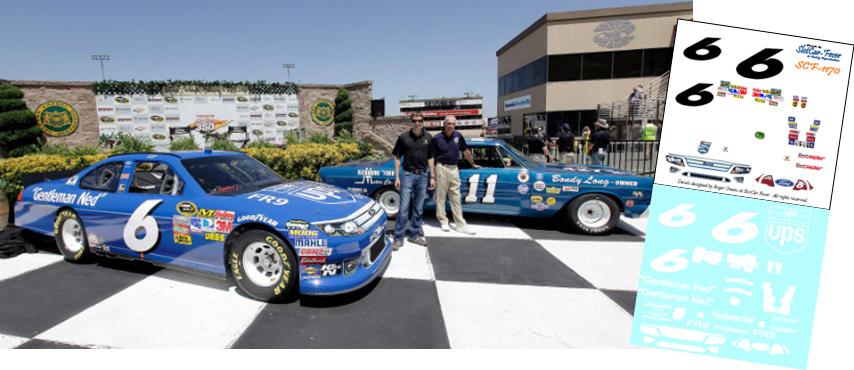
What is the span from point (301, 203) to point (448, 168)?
2403mm

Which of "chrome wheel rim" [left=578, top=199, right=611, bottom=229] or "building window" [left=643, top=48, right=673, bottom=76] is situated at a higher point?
"building window" [left=643, top=48, right=673, bottom=76]

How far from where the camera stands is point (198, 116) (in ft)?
47.6

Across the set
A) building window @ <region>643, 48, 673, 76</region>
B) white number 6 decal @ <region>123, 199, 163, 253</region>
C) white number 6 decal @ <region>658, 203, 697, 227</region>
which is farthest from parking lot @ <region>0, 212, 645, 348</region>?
building window @ <region>643, 48, 673, 76</region>

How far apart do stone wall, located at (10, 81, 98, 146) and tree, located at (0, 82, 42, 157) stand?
0.30 m

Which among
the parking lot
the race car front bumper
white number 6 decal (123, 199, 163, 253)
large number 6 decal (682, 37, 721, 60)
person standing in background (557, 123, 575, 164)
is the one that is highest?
large number 6 decal (682, 37, 721, 60)

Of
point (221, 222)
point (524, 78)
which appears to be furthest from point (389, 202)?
point (524, 78)

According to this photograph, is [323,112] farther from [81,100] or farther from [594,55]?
[594,55]

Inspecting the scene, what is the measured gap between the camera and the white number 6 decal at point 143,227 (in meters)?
3.32

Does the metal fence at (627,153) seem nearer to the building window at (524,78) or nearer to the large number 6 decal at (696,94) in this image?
the large number 6 decal at (696,94)

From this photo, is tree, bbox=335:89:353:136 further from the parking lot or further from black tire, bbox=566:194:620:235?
black tire, bbox=566:194:620:235

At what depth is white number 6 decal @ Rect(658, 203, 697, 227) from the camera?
2.38 metres

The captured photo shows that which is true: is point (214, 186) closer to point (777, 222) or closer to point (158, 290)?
point (158, 290)

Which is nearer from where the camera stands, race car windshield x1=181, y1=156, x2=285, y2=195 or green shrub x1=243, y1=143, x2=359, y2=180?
race car windshield x1=181, y1=156, x2=285, y2=195

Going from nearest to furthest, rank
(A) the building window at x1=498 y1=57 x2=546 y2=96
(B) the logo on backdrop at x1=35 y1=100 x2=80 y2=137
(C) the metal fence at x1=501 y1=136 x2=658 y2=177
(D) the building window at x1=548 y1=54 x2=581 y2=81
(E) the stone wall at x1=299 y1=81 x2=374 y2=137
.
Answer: (C) the metal fence at x1=501 y1=136 x2=658 y2=177, (B) the logo on backdrop at x1=35 y1=100 x2=80 y2=137, (E) the stone wall at x1=299 y1=81 x2=374 y2=137, (D) the building window at x1=548 y1=54 x2=581 y2=81, (A) the building window at x1=498 y1=57 x2=546 y2=96
